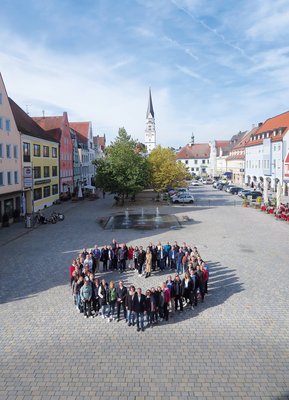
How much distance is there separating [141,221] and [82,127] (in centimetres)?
4852

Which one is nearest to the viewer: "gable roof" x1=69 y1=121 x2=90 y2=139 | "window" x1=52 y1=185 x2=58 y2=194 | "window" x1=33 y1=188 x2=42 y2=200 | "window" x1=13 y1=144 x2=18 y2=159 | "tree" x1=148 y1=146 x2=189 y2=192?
A: "window" x1=13 y1=144 x2=18 y2=159

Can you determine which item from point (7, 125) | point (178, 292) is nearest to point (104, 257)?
point (178, 292)

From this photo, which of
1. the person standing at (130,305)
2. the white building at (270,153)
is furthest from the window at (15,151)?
the white building at (270,153)

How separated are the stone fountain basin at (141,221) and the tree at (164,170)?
14.8 metres

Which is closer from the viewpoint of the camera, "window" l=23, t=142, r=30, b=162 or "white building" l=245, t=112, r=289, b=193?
"window" l=23, t=142, r=30, b=162

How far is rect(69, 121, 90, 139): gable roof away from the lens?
76.7 m

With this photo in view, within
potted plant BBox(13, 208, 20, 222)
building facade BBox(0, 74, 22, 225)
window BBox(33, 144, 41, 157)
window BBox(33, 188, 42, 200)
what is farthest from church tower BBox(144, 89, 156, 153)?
potted plant BBox(13, 208, 20, 222)

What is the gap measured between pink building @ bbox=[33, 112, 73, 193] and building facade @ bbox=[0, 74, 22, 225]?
1731cm

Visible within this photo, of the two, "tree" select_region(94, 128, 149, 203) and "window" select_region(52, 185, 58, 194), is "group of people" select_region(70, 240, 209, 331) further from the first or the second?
"window" select_region(52, 185, 58, 194)

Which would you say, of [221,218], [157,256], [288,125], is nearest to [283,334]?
[157,256]

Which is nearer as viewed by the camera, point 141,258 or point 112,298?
point 112,298

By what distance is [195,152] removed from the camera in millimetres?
141000

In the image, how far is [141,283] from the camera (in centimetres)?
1616

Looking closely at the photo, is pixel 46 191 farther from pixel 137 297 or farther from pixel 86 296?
pixel 137 297
